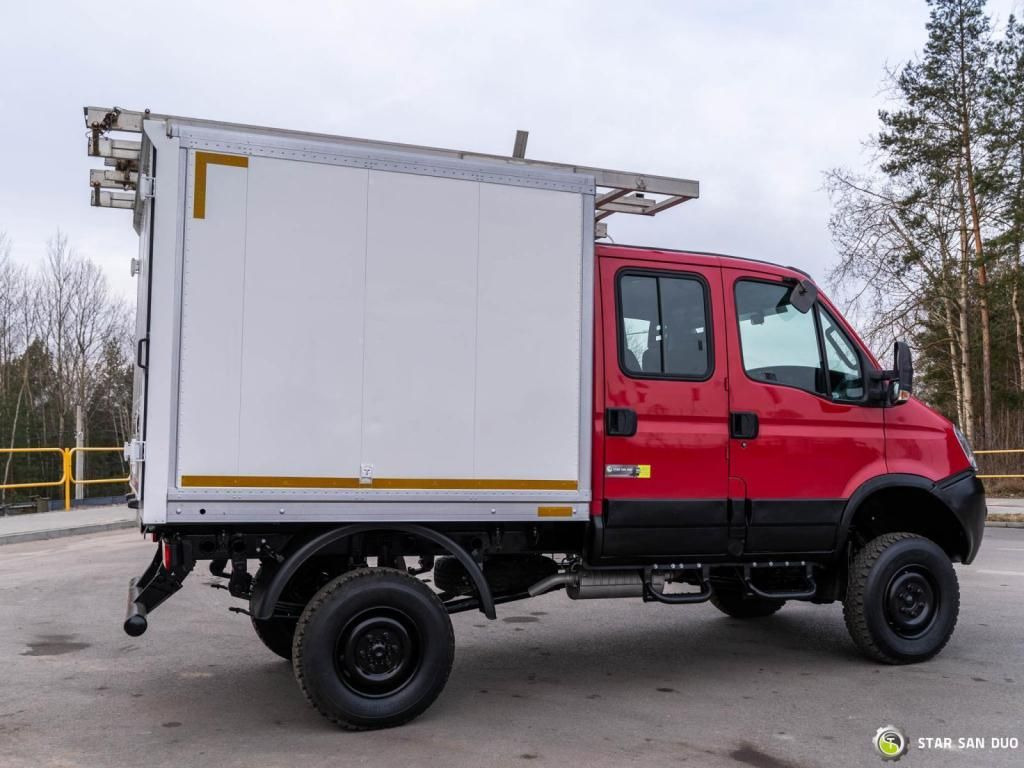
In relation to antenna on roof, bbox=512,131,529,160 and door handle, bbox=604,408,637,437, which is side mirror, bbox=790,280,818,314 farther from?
antenna on roof, bbox=512,131,529,160

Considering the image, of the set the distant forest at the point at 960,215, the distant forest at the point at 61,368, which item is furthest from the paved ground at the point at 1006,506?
the distant forest at the point at 61,368

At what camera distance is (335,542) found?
5.11m

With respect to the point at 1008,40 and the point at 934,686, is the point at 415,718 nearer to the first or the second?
the point at 934,686

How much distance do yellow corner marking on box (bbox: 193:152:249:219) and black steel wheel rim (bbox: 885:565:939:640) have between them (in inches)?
186

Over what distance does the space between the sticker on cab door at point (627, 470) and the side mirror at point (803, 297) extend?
1.54 metres

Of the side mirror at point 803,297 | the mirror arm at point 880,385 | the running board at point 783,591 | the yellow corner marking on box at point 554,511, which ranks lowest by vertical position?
the running board at point 783,591

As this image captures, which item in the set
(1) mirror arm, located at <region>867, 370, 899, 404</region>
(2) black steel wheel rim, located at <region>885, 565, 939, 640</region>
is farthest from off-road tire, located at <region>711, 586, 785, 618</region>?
(1) mirror arm, located at <region>867, 370, 899, 404</region>

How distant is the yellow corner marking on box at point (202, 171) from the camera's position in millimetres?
4770

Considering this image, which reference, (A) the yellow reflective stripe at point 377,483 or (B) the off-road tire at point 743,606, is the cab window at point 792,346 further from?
(B) the off-road tire at point 743,606

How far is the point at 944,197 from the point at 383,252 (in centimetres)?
2940

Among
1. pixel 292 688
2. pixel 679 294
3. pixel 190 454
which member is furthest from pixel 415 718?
pixel 679 294

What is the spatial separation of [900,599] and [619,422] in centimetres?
233

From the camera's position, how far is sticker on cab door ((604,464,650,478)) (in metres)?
5.51

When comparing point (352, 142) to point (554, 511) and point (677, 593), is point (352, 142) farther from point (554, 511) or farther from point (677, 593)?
point (677, 593)
